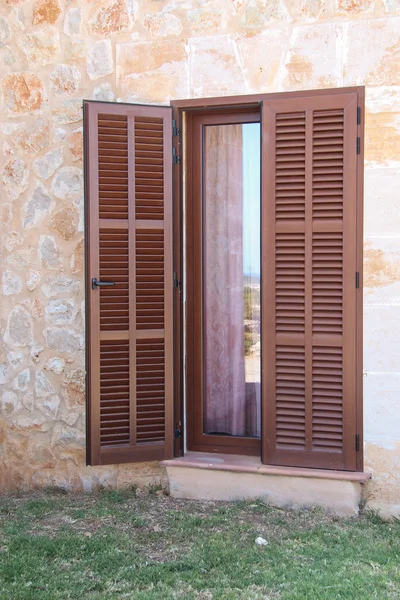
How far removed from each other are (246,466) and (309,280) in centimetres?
121

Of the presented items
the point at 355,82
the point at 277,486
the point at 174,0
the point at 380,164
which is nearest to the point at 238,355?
the point at 277,486

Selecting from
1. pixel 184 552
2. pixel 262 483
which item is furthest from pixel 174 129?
pixel 184 552

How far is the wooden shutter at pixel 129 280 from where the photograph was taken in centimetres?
444

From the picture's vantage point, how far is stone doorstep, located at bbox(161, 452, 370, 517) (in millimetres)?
4207

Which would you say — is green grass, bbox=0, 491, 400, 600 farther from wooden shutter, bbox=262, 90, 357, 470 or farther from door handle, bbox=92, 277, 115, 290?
door handle, bbox=92, 277, 115, 290

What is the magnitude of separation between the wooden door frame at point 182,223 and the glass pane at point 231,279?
18 cm

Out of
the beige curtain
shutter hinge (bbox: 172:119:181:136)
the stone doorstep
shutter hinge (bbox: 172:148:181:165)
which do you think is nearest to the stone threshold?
the stone doorstep

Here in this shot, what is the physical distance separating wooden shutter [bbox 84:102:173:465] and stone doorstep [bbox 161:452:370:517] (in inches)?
8.8

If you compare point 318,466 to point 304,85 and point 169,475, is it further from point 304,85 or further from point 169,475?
point 304,85

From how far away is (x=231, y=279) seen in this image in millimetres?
4727

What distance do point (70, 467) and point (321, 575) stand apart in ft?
6.83

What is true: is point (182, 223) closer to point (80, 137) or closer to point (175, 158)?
point (175, 158)

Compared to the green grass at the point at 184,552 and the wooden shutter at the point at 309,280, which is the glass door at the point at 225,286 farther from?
the green grass at the point at 184,552

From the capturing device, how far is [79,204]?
15.6 feet
